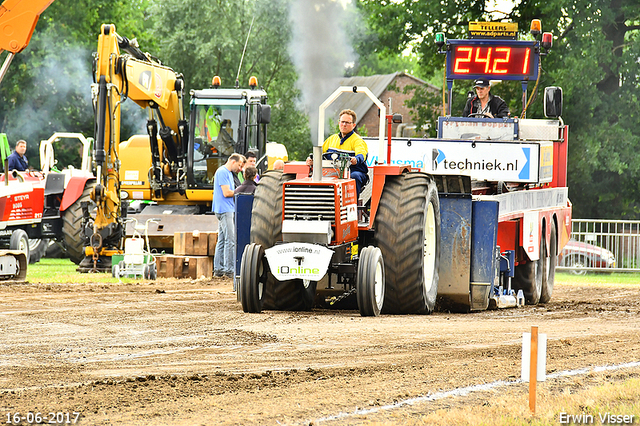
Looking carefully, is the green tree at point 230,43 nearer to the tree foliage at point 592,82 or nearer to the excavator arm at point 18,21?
the tree foliage at point 592,82

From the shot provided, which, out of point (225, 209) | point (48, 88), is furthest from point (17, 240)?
point (48, 88)

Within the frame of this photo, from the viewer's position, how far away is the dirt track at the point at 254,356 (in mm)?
6090

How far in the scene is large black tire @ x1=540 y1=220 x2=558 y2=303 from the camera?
15414mm

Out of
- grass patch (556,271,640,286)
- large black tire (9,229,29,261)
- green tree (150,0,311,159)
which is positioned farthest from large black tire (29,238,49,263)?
green tree (150,0,311,159)

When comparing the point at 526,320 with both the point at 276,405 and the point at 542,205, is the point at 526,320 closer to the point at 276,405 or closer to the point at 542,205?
the point at 542,205

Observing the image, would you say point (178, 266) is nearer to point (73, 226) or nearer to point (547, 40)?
point (73, 226)

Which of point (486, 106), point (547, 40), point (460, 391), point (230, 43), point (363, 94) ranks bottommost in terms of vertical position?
point (460, 391)

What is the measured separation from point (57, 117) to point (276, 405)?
33.5m

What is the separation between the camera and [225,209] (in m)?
17.0

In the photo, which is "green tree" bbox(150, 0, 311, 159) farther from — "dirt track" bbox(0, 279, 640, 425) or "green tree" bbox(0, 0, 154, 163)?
"dirt track" bbox(0, 279, 640, 425)

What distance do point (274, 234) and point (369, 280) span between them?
1199mm

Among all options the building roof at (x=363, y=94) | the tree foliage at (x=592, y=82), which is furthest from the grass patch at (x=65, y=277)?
the building roof at (x=363, y=94)

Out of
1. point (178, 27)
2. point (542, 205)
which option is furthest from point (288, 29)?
point (542, 205)

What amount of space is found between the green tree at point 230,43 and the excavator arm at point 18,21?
90.1ft
